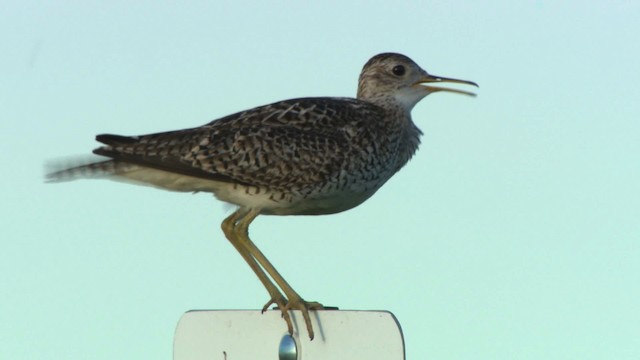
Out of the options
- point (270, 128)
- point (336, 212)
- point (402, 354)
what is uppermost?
point (270, 128)

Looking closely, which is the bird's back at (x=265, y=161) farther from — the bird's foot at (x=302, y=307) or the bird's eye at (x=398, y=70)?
the bird's eye at (x=398, y=70)

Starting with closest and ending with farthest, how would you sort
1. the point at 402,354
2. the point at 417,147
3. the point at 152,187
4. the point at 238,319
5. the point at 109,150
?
the point at 402,354 → the point at 238,319 → the point at 109,150 → the point at 152,187 → the point at 417,147

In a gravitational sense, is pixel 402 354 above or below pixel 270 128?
below

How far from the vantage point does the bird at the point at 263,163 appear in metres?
10.3

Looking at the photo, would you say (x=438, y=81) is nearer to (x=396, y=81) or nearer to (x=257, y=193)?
(x=396, y=81)

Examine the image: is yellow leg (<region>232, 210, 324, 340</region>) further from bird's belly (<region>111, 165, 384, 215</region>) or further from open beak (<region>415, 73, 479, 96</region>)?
open beak (<region>415, 73, 479, 96</region>)

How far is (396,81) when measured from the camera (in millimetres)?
12680

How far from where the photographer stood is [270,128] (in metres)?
10.8

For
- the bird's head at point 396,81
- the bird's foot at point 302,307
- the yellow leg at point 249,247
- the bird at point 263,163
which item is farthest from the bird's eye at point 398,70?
the bird's foot at point 302,307

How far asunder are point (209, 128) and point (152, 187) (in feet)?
2.65

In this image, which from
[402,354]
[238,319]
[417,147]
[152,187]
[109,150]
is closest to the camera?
[402,354]

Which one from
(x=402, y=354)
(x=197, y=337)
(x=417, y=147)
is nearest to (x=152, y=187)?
(x=417, y=147)

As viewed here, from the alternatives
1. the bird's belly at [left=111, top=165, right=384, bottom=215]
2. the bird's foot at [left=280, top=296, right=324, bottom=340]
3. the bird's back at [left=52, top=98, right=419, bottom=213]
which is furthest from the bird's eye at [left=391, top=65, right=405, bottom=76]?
the bird's foot at [left=280, top=296, right=324, bottom=340]

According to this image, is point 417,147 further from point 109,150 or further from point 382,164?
point 109,150
